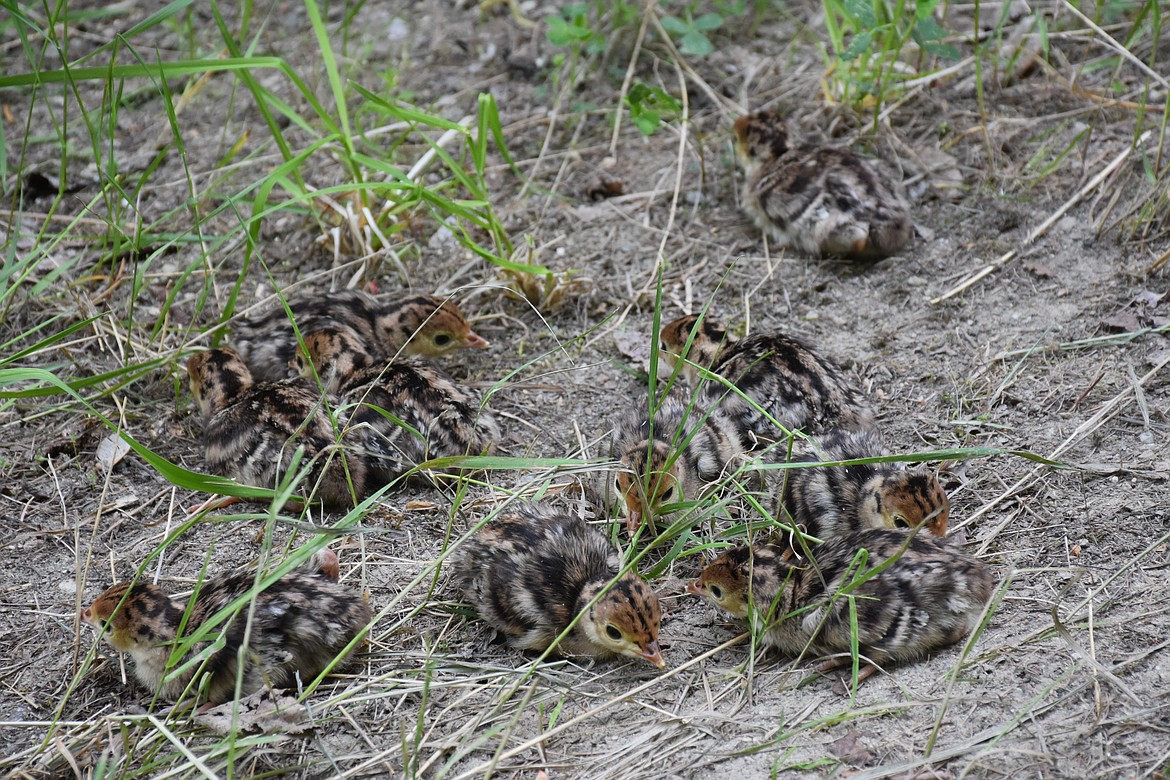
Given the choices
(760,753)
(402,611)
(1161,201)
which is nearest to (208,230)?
(402,611)

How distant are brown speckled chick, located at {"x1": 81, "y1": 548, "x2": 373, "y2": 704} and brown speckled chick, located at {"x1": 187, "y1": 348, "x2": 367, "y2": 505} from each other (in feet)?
1.84

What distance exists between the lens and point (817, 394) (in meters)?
3.79

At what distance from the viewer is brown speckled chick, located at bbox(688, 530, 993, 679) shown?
300 centimetres

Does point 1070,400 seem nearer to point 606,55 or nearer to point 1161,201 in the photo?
point 1161,201

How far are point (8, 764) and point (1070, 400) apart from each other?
139 inches

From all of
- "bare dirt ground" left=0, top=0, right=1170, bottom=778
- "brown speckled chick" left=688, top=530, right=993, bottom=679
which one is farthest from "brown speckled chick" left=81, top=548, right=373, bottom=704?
"brown speckled chick" left=688, top=530, right=993, bottom=679

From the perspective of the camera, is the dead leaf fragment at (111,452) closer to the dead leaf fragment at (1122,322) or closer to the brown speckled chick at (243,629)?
the brown speckled chick at (243,629)

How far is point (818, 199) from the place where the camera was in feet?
15.5

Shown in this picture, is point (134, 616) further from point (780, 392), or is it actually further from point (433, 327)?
point (780, 392)

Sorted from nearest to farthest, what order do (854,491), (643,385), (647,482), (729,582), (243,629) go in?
(243,629) < (729,582) < (647,482) < (854,491) < (643,385)

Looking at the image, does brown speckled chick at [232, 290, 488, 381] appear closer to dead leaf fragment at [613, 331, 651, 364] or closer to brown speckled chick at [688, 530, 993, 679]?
dead leaf fragment at [613, 331, 651, 364]

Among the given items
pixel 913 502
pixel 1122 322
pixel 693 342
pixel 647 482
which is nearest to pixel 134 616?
pixel 647 482

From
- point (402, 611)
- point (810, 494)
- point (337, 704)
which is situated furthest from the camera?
point (810, 494)

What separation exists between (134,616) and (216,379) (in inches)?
46.1
